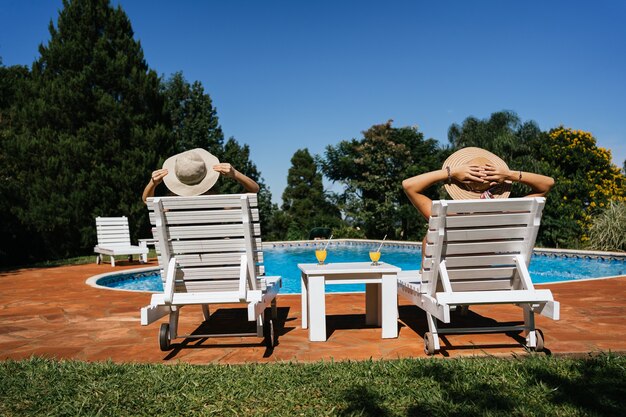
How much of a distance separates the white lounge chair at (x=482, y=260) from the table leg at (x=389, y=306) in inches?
12.6

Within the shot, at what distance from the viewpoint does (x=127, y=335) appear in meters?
4.43

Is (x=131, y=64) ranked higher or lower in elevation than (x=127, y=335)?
higher

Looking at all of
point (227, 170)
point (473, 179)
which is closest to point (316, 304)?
point (227, 170)

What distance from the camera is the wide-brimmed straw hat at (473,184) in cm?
387

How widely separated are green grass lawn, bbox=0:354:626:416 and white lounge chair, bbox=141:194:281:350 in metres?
0.58

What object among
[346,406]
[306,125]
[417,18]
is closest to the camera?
[346,406]

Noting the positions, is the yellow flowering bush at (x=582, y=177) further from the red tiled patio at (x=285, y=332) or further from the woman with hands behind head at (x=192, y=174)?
the woman with hands behind head at (x=192, y=174)

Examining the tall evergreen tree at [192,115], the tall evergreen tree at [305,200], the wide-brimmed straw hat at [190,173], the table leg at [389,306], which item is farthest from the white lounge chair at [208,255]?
the tall evergreen tree at [192,115]

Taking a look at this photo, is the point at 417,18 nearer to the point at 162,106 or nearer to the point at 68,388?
the point at 162,106

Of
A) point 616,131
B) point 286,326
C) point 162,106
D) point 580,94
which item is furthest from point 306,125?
point 286,326

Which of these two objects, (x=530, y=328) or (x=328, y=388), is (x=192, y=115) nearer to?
(x=530, y=328)

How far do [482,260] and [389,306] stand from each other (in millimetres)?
892

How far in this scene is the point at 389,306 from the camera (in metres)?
4.03

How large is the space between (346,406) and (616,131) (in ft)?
79.6
